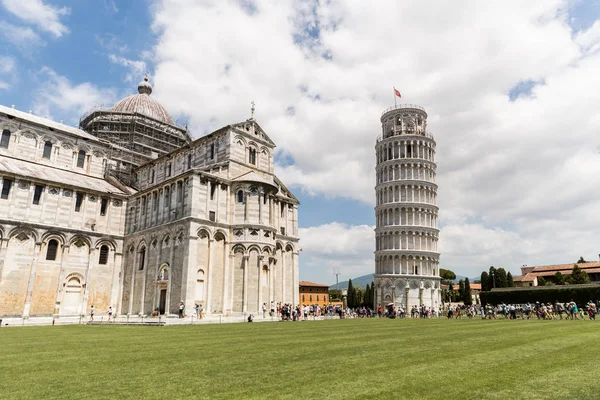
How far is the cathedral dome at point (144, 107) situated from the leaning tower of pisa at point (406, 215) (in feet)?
123

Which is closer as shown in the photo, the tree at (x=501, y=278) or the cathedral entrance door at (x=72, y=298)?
the cathedral entrance door at (x=72, y=298)

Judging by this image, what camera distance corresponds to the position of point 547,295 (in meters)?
58.4

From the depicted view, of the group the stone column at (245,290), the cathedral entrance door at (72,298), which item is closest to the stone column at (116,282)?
the cathedral entrance door at (72,298)

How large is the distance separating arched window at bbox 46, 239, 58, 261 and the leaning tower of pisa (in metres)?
46.8

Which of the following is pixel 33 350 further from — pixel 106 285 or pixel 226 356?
pixel 106 285

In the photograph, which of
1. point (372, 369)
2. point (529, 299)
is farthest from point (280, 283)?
point (529, 299)

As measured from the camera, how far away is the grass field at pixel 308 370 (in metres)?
6.69

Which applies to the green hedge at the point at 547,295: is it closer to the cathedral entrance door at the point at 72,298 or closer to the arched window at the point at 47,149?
the cathedral entrance door at the point at 72,298

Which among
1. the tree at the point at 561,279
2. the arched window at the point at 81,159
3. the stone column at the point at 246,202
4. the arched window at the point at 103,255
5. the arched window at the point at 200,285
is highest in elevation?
the arched window at the point at 81,159

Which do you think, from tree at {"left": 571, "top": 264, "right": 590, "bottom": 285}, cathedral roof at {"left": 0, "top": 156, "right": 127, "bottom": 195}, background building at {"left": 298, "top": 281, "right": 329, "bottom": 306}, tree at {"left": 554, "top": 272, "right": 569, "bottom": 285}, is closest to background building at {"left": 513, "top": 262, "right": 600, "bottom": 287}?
tree at {"left": 554, "top": 272, "right": 569, "bottom": 285}

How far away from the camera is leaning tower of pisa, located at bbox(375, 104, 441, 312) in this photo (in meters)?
65.3

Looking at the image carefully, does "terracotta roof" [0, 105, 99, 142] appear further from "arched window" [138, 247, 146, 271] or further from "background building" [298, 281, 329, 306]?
"background building" [298, 281, 329, 306]

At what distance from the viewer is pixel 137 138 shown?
52094 millimetres

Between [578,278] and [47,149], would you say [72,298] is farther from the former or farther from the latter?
[578,278]
